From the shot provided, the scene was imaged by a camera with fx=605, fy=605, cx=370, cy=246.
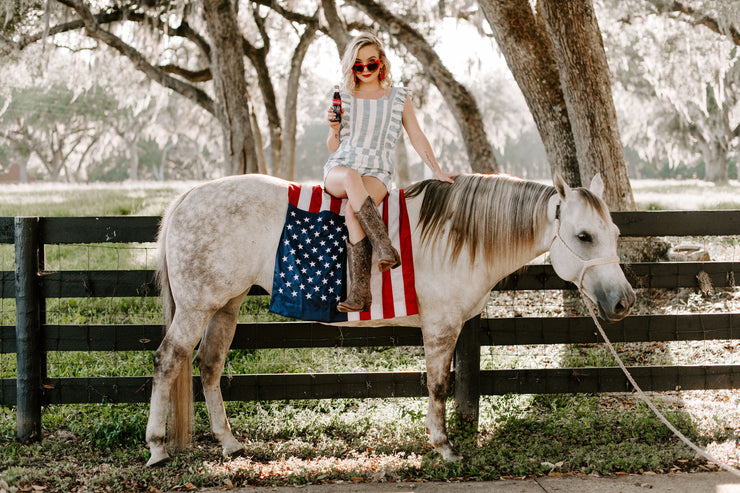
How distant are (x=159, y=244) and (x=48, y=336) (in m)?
1.10

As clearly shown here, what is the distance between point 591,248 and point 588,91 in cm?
252

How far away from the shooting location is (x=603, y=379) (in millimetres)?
4371

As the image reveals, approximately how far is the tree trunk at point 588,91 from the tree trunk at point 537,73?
13.7 inches

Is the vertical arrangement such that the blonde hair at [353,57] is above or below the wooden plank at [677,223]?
above

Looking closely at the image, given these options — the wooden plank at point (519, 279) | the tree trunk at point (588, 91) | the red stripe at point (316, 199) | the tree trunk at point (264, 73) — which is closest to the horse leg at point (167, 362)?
the wooden plank at point (519, 279)

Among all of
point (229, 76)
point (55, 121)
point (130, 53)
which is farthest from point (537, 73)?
point (55, 121)

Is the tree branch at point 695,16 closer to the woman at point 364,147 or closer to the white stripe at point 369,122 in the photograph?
the woman at point 364,147

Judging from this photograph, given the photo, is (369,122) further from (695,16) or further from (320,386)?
(695,16)

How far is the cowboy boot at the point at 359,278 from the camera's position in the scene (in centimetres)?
339

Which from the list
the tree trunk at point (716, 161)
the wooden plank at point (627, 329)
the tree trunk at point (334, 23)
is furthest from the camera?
the tree trunk at point (716, 161)

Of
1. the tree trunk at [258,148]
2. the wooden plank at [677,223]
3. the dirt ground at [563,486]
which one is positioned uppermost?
the tree trunk at [258,148]

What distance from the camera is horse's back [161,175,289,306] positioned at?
11.9 feet

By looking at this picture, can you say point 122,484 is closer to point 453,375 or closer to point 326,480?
point 326,480

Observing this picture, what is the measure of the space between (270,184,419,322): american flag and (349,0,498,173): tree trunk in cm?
572
